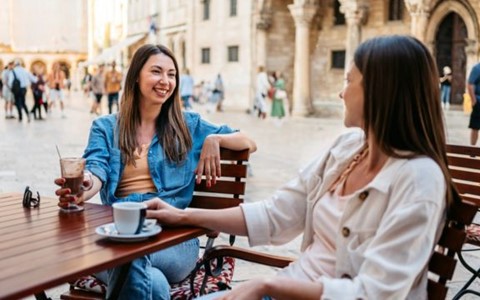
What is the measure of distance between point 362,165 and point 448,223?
32 cm

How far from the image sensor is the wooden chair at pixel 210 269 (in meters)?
2.69

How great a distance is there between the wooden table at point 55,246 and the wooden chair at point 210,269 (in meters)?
0.34

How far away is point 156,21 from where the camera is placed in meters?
39.2

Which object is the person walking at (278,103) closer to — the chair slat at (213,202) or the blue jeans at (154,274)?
the chair slat at (213,202)

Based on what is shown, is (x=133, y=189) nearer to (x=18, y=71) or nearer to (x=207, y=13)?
(x=18, y=71)

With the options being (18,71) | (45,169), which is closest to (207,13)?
(18,71)

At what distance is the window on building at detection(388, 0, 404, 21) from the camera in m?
22.5

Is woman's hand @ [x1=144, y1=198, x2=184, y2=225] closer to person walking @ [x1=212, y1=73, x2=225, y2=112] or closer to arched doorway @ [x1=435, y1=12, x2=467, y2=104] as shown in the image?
arched doorway @ [x1=435, y1=12, x2=467, y2=104]

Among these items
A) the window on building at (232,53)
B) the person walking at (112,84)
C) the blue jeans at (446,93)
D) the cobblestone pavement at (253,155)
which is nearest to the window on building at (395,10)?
the blue jeans at (446,93)

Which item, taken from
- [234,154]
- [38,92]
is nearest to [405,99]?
[234,154]

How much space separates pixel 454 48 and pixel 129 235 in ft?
65.7

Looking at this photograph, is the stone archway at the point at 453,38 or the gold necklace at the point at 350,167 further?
the stone archway at the point at 453,38

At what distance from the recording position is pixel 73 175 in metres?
2.55

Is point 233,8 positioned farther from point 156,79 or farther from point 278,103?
point 156,79
